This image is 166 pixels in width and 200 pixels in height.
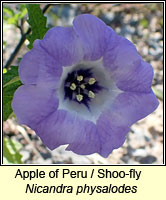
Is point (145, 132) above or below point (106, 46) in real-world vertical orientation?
below

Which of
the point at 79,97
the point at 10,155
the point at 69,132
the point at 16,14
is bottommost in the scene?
the point at 10,155

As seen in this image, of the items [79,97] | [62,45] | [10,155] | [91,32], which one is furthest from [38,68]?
[10,155]

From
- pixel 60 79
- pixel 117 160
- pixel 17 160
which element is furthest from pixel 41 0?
pixel 117 160

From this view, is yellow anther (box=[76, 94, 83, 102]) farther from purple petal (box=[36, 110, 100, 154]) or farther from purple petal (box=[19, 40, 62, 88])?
purple petal (box=[19, 40, 62, 88])

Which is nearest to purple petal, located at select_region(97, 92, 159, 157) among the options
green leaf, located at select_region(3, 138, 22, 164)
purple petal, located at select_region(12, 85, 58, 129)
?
purple petal, located at select_region(12, 85, 58, 129)

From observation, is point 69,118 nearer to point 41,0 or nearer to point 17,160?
point 41,0

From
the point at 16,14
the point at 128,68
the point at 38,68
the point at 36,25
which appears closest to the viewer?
the point at 38,68

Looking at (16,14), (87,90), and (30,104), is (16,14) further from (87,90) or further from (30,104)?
(30,104)

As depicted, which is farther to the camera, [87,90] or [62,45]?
[87,90]
